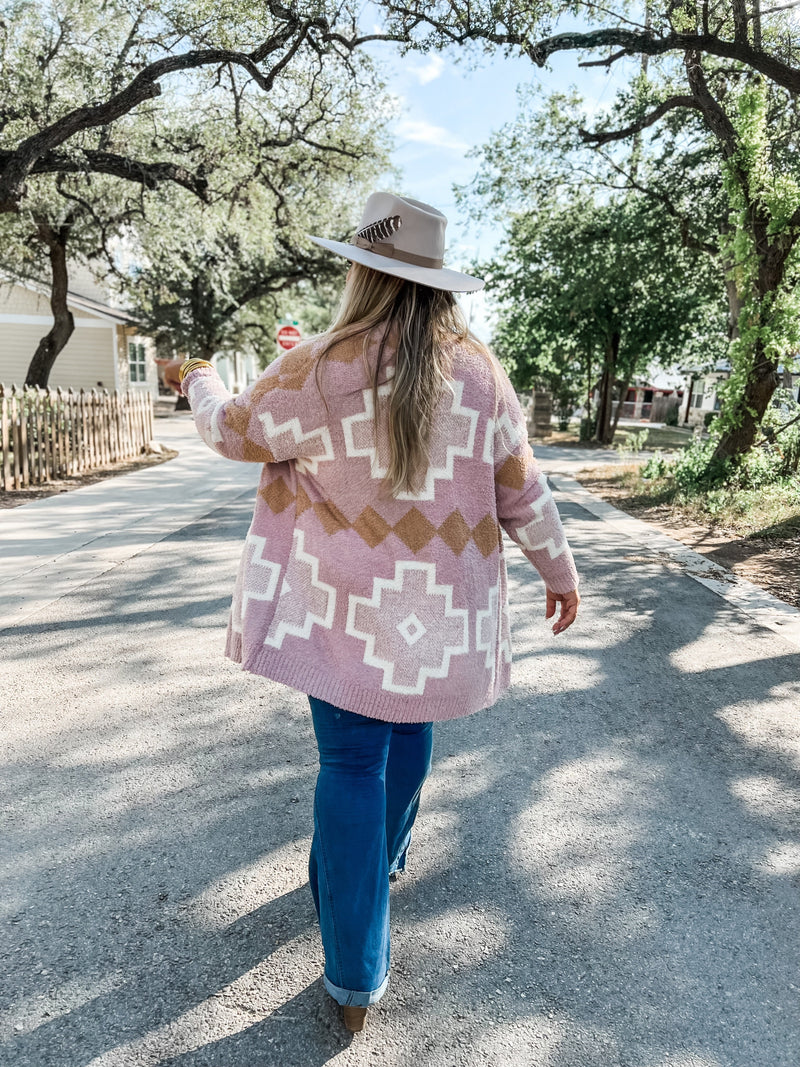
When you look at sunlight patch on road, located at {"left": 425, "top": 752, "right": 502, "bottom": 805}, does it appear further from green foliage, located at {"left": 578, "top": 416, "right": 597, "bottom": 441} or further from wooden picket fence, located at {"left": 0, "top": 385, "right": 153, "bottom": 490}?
green foliage, located at {"left": 578, "top": 416, "right": 597, "bottom": 441}

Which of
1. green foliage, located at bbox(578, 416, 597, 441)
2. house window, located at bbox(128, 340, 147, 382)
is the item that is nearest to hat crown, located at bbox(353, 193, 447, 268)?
green foliage, located at bbox(578, 416, 597, 441)

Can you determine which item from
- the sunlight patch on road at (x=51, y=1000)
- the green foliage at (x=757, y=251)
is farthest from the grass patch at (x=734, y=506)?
the sunlight patch on road at (x=51, y=1000)

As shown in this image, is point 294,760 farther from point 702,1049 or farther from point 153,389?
point 153,389

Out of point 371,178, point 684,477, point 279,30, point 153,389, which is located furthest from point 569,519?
point 153,389

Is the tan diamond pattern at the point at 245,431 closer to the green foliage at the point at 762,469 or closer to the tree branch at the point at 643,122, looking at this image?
the green foliage at the point at 762,469

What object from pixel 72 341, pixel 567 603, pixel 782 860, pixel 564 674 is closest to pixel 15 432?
pixel 564 674

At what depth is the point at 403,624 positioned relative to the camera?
1.74 meters

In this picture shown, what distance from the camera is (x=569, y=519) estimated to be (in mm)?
9609

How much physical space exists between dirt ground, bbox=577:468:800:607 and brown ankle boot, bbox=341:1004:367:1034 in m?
4.89

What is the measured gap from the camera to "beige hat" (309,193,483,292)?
170 cm

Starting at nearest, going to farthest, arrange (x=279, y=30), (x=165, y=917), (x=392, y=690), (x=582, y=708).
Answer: (x=392, y=690) → (x=165, y=917) → (x=582, y=708) → (x=279, y=30)

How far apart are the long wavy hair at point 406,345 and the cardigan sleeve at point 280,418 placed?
0.21 ft

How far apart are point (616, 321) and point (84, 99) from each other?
1421 cm

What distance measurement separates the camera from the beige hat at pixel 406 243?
1.70m
